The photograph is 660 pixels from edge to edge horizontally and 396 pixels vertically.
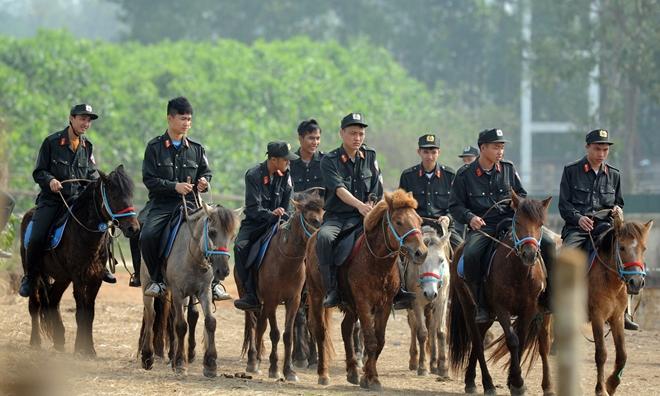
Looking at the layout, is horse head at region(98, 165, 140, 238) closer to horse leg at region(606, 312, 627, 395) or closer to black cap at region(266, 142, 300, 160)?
black cap at region(266, 142, 300, 160)

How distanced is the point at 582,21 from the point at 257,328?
3140 centimetres

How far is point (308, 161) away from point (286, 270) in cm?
299

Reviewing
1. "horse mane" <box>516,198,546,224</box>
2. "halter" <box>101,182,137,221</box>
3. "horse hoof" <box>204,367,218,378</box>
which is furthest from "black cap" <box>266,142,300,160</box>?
"horse mane" <box>516,198,546,224</box>

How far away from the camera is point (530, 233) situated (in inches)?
469

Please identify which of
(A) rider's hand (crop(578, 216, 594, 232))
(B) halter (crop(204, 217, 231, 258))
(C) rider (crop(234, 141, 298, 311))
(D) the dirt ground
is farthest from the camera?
(C) rider (crop(234, 141, 298, 311))

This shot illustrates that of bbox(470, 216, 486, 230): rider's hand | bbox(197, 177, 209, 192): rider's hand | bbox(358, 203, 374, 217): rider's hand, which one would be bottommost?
bbox(470, 216, 486, 230): rider's hand

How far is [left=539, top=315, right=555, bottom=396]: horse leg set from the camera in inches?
477

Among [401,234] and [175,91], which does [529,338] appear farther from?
[175,91]

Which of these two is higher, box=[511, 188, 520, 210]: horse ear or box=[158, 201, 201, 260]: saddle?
box=[511, 188, 520, 210]: horse ear

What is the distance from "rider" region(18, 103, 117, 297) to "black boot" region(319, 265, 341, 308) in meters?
2.94

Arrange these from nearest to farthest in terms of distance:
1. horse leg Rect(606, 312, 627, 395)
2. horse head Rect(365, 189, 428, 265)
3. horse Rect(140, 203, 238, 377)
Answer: horse head Rect(365, 189, 428, 265)
horse leg Rect(606, 312, 627, 395)
horse Rect(140, 203, 238, 377)

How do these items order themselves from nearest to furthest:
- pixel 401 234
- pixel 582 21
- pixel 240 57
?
pixel 401 234 < pixel 582 21 < pixel 240 57

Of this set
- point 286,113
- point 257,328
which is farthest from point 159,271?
point 286,113

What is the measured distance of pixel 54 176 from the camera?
Result: 14500mm
